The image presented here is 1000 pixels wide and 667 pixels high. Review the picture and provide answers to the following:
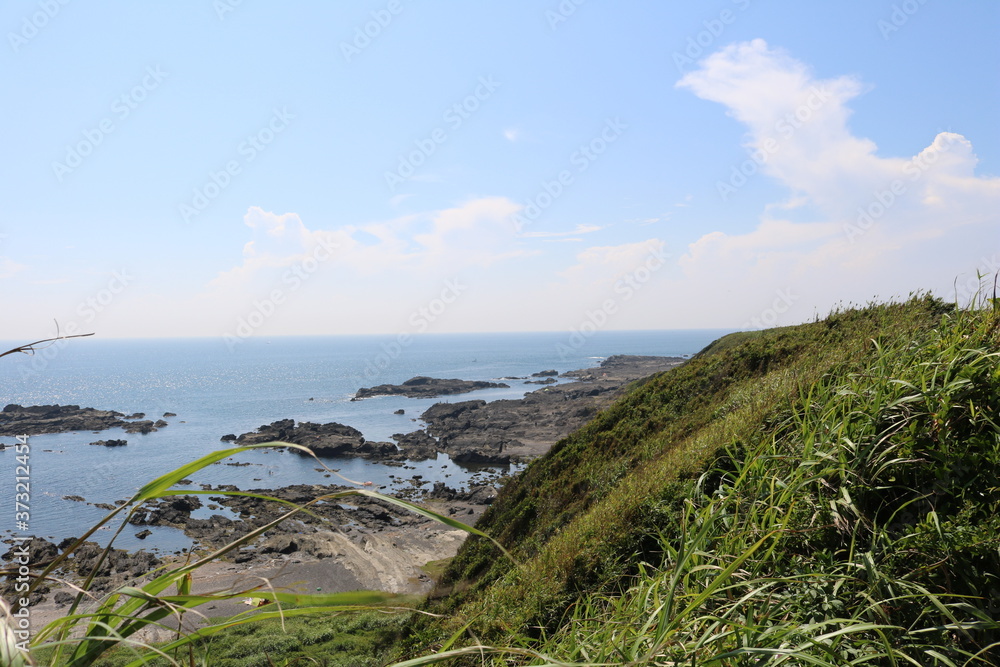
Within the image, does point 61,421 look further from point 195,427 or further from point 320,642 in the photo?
point 320,642

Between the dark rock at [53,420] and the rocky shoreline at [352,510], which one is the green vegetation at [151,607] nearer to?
the rocky shoreline at [352,510]

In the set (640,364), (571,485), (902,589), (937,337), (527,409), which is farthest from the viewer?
(640,364)

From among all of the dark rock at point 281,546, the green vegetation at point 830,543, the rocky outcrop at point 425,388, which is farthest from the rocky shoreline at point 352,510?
the rocky outcrop at point 425,388

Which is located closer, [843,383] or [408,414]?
[843,383]

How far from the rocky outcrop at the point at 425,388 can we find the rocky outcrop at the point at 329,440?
121 feet

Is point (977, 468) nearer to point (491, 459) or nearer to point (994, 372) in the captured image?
point (994, 372)

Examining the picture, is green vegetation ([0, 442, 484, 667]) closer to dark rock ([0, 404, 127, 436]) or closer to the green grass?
the green grass

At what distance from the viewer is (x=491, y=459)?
55938 millimetres

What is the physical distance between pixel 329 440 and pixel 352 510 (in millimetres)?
21195

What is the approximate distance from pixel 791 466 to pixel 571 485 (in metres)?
11.3

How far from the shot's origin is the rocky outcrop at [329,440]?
58406 mm


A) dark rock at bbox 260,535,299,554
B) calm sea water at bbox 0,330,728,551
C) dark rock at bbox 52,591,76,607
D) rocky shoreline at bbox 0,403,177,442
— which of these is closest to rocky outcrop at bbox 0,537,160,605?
dark rock at bbox 52,591,76,607

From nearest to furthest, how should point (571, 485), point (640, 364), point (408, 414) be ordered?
1. point (571, 485)
2. point (408, 414)
3. point (640, 364)

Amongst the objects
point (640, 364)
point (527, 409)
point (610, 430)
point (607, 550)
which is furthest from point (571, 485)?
point (640, 364)
